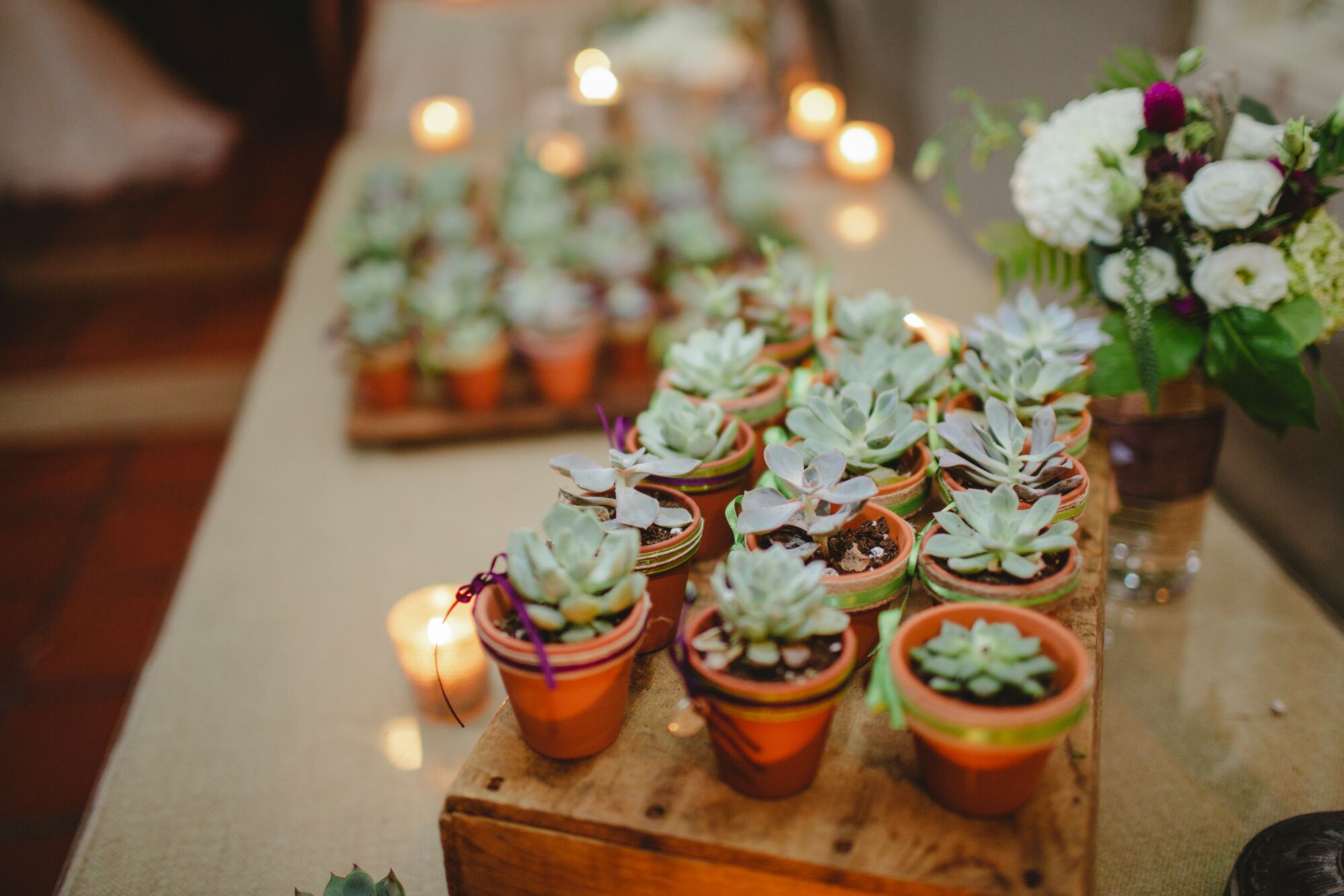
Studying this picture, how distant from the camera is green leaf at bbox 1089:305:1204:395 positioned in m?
1.03

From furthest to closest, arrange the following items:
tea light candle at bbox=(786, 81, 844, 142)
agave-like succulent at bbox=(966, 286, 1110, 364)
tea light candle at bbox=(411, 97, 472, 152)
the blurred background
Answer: tea light candle at bbox=(411, 97, 472, 152) → tea light candle at bbox=(786, 81, 844, 142) → the blurred background → agave-like succulent at bbox=(966, 286, 1110, 364)

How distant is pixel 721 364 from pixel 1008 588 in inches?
16.2

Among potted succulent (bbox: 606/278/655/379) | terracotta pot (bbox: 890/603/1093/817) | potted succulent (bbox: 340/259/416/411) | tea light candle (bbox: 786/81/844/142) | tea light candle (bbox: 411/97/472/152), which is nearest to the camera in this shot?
terracotta pot (bbox: 890/603/1093/817)

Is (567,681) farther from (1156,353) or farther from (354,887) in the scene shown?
(1156,353)

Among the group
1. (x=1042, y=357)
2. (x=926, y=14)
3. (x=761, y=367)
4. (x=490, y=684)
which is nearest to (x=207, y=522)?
(x=490, y=684)

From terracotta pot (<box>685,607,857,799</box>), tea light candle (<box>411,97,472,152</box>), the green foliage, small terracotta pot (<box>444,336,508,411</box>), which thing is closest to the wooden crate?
terracotta pot (<box>685,607,857,799</box>)

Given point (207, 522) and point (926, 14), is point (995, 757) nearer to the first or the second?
point (207, 522)

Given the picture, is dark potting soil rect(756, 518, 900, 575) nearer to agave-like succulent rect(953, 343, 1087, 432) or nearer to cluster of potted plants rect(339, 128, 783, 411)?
agave-like succulent rect(953, 343, 1087, 432)

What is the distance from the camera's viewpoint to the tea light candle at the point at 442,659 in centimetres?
123

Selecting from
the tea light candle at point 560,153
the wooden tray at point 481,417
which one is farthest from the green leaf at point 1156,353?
the tea light candle at point 560,153

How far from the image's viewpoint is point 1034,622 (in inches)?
27.8

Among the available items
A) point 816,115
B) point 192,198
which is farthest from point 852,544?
point 192,198

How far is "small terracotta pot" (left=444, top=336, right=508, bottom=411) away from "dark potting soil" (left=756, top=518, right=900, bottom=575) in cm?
113

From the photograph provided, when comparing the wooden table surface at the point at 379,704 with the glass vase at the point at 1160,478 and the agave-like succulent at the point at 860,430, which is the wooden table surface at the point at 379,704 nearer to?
the glass vase at the point at 1160,478
